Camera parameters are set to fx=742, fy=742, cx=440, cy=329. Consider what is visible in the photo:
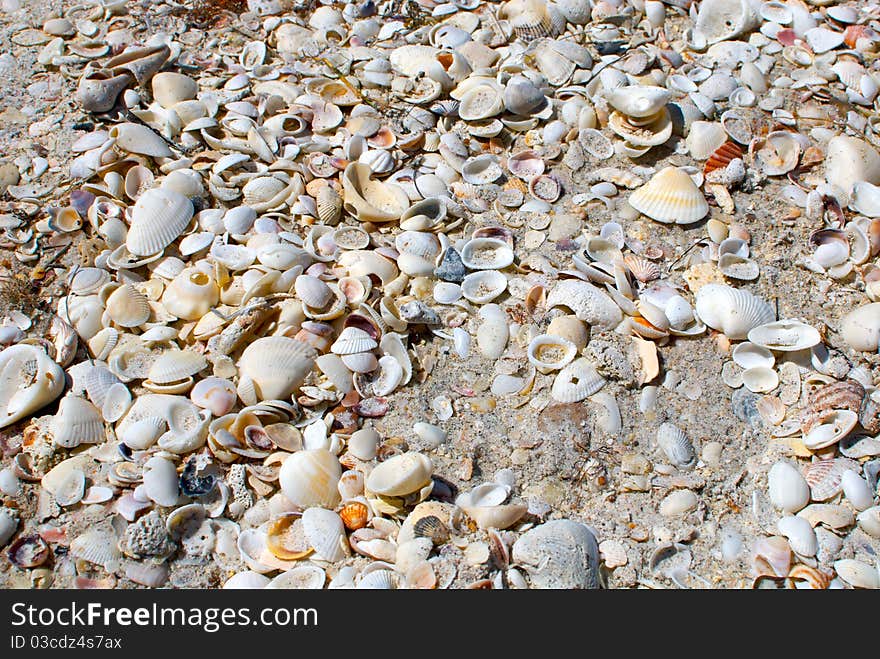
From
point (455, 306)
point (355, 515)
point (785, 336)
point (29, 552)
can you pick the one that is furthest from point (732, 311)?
point (29, 552)

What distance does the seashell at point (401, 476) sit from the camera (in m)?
2.40

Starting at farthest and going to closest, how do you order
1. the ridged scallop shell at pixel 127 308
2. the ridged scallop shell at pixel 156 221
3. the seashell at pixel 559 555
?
the ridged scallop shell at pixel 156 221 < the ridged scallop shell at pixel 127 308 < the seashell at pixel 559 555

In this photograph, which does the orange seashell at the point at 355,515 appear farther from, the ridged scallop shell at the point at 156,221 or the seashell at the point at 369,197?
the ridged scallop shell at the point at 156,221

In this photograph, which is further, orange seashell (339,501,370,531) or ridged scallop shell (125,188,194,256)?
ridged scallop shell (125,188,194,256)

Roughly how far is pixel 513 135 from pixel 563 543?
215 cm

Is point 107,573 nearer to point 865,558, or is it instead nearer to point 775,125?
point 865,558

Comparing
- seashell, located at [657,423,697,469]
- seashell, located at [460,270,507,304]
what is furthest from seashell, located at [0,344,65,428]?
seashell, located at [657,423,697,469]

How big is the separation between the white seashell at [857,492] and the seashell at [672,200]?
1.26 metres

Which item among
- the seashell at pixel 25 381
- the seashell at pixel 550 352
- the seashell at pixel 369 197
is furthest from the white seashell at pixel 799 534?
the seashell at pixel 25 381

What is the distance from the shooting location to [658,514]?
8.19ft

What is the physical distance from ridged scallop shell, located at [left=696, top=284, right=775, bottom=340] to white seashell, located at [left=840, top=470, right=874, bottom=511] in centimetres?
64

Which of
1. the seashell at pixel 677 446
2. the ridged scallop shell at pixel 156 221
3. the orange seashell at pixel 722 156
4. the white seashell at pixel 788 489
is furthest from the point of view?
the orange seashell at pixel 722 156

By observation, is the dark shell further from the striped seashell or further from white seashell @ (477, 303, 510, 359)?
the striped seashell

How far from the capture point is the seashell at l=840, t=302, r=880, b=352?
2824 millimetres
